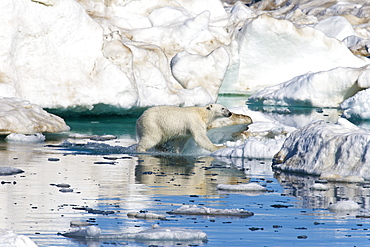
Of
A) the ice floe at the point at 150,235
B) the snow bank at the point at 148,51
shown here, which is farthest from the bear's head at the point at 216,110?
the ice floe at the point at 150,235

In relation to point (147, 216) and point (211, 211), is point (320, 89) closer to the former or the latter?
point (211, 211)

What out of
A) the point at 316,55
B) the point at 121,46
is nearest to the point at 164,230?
the point at 121,46

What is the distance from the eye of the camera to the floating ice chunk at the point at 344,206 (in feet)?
21.1

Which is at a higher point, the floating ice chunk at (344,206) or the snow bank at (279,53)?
the snow bank at (279,53)

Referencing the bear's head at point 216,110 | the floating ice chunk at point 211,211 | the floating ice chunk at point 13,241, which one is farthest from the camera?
the bear's head at point 216,110

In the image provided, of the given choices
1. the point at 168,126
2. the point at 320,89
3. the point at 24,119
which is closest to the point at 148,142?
the point at 168,126

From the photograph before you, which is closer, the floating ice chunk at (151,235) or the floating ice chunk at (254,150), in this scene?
→ the floating ice chunk at (151,235)

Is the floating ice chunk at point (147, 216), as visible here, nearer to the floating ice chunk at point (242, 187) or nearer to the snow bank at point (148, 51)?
the floating ice chunk at point (242, 187)

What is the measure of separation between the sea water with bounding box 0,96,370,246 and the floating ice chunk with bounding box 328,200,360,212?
7 cm

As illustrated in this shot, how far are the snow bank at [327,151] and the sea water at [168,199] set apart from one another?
24cm

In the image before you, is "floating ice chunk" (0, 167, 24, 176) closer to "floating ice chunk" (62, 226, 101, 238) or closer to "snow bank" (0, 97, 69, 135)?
"floating ice chunk" (62, 226, 101, 238)

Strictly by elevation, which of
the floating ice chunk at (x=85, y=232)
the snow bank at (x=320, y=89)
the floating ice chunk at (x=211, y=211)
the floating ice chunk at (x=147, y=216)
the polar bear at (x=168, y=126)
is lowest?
the floating ice chunk at (x=85, y=232)

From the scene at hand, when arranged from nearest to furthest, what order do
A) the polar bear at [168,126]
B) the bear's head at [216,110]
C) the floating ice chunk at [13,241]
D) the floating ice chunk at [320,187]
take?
1. the floating ice chunk at [13,241]
2. the floating ice chunk at [320,187]
3. the polar bear at [168,126]
4. the bear's head at [216,110]

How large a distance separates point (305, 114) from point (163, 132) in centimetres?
1241
